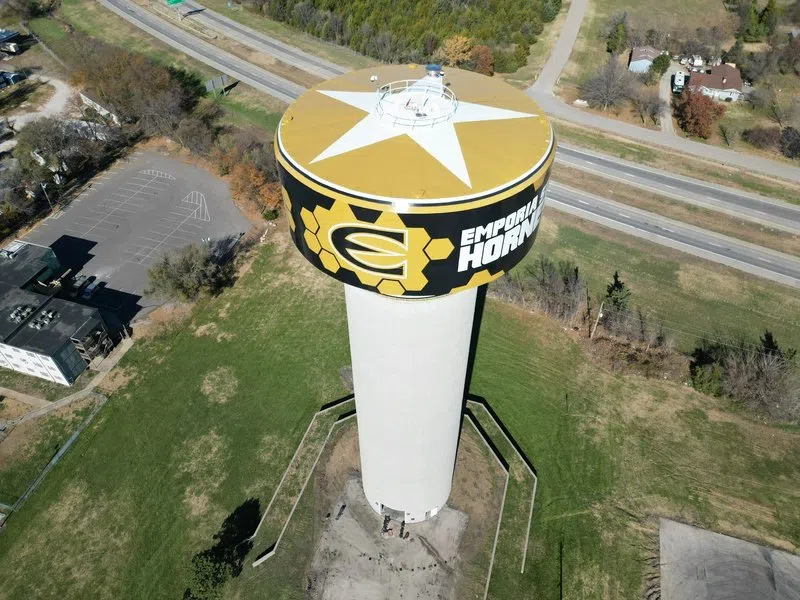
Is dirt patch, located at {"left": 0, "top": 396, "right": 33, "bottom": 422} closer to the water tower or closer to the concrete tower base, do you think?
the concrete tower base

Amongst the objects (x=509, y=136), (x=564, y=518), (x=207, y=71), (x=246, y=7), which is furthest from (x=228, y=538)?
(x=246, y=7)

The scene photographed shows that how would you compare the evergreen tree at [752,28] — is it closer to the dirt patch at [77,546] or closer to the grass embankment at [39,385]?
the grass embankment at [39,385]

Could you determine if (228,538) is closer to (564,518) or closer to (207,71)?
(564,518)

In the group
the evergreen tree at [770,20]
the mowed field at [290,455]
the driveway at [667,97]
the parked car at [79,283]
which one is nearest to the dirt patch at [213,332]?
the mowed field at [290,455]

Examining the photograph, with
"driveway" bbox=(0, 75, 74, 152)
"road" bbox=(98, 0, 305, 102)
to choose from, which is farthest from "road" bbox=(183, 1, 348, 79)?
"driveway" bbox=(0, 75, 74, 152)

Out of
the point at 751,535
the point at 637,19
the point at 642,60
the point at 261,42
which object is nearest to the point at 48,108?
the point at 261,42

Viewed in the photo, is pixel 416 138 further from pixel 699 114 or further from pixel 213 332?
pixel 699 114
